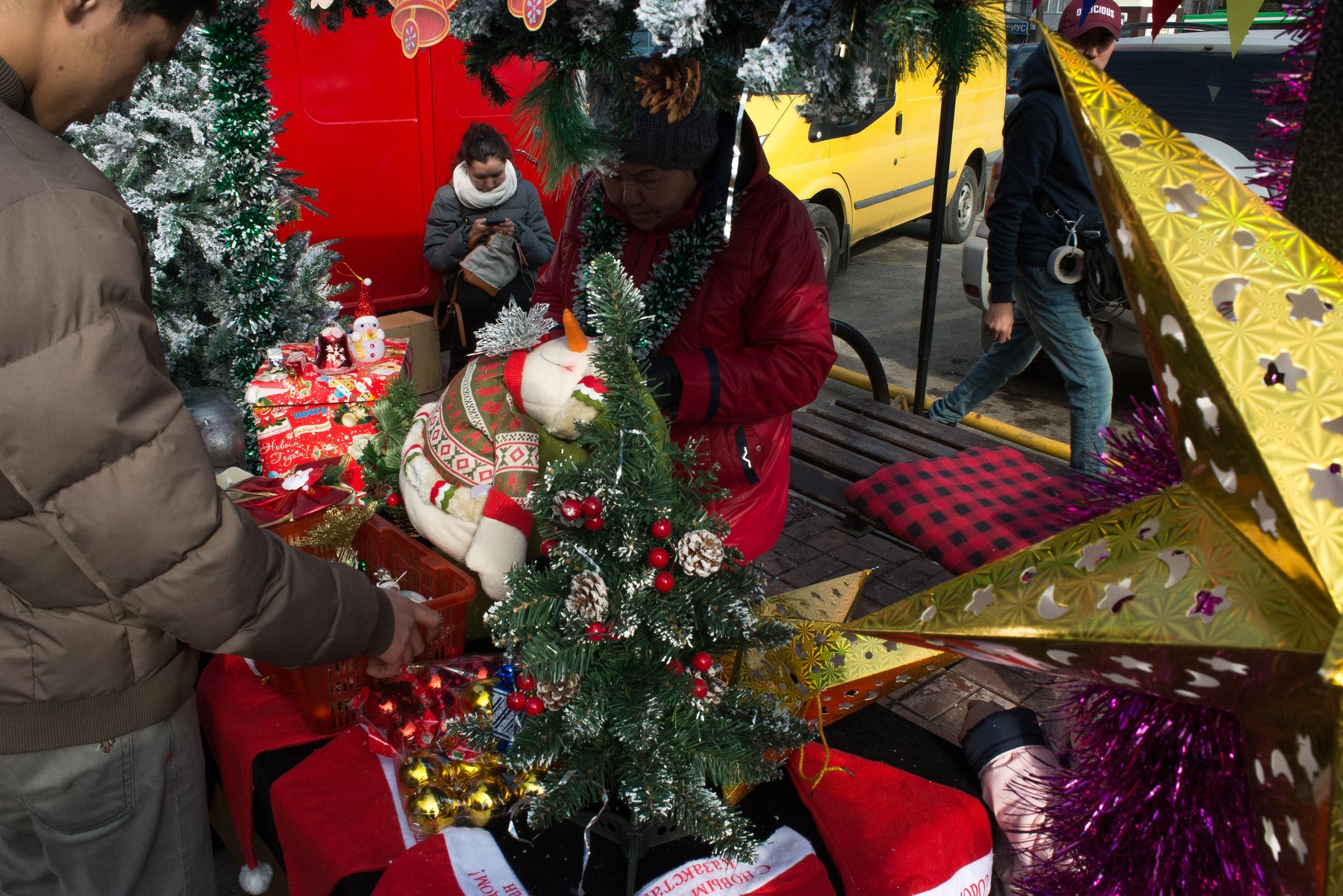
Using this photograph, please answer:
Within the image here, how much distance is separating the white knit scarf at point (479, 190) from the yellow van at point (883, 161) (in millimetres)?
1938

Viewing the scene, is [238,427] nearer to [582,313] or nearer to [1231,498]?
[582,313]

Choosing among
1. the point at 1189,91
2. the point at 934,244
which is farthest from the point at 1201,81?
the point at 934,244

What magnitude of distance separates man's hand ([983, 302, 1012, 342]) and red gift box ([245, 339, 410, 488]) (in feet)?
8.46

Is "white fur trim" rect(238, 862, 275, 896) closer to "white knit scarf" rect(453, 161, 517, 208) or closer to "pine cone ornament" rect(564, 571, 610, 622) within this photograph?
"pine cone ornament" rect(564, 571, 610, 622)

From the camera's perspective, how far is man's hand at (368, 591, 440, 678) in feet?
5.61

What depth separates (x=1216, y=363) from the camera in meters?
0.70

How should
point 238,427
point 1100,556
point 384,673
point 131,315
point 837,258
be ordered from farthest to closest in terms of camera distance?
point 837,258, point 238,427, point 384,673, point 131,315, point 1100,556

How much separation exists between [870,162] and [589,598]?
24.2 feet

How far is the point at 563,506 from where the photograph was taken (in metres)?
1.44

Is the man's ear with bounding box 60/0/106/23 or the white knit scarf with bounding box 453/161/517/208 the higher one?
the man's ear with bounding box 60/0/106/23

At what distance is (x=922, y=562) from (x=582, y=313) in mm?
2005

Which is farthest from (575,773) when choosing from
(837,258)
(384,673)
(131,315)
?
(837,258)

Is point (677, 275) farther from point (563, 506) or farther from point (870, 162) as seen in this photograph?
point (870, 162)

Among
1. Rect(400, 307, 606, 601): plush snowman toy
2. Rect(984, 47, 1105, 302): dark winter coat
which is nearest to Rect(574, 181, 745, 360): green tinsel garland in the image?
Rect(400, 307, 606, 601): plush snowman toy
